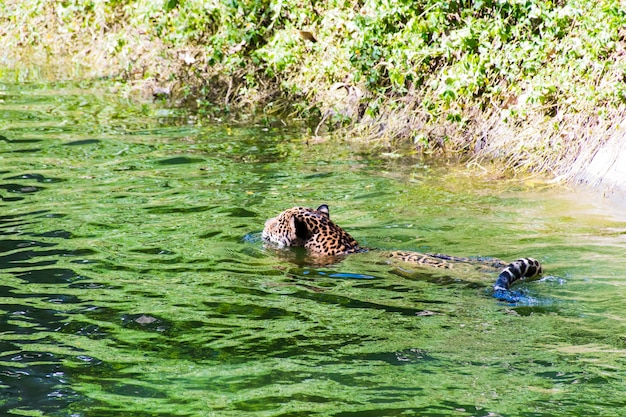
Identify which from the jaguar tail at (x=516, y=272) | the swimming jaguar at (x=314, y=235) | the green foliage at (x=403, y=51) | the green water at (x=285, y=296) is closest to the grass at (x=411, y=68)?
the green foliage at (x=403, y=51)

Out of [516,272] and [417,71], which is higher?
[417,71]

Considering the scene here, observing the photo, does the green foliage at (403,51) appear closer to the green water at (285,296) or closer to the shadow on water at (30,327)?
the green water at (285,296)

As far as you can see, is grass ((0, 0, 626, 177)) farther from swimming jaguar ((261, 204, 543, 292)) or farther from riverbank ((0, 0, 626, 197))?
swimming jaguar ((261, 204, 543, 292))

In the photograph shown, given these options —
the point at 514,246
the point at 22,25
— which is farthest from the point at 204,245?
the point at 22,25

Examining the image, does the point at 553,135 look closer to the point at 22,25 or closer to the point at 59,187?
the point at 59,187

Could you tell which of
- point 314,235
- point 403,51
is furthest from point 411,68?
point 314,235

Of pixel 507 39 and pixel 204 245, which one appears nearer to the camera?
pixel 204 245

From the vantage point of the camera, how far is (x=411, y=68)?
13.9 m

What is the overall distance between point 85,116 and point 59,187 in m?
5.27

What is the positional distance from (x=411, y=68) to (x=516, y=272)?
21.7ft

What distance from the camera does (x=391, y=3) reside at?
13.3 m

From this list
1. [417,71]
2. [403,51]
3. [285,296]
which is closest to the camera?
[285,296]

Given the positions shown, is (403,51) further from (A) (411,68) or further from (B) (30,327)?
(B) (30,327)

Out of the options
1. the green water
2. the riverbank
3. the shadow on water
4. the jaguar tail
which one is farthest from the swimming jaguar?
the riverbank
